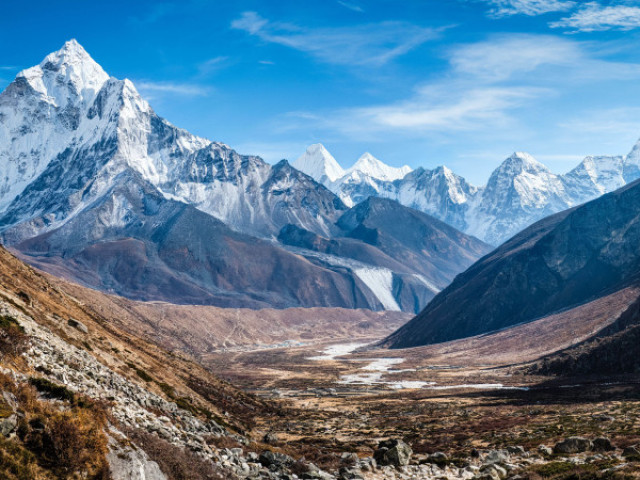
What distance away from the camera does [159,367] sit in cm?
6888

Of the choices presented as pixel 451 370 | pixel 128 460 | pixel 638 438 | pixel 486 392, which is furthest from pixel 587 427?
pixel 451 370

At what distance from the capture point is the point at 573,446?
45.1m

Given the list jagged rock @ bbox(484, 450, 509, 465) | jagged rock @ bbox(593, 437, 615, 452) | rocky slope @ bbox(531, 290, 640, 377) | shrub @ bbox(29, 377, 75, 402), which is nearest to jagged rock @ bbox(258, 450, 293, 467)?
shrub @ bbox(29, 377, 75, 402)

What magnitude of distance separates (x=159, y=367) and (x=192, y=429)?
30.5m

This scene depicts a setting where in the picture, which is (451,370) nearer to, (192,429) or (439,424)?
(439,424)

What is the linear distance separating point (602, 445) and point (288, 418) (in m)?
48.9

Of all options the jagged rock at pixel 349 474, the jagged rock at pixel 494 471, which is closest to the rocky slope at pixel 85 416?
the jagged rock at pixel 349 474

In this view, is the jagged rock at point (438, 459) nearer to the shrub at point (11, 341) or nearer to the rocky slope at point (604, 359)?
the shrub at point (11, 341)

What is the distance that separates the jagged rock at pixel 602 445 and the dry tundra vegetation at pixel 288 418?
0.32 meters

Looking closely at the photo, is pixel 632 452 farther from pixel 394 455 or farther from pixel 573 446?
pixel 394 455

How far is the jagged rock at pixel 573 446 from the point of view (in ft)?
146

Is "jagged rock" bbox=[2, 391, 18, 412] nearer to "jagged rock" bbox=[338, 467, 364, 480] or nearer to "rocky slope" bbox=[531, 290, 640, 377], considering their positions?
"jagged rock" bbox=[338, 467, 364, 480]

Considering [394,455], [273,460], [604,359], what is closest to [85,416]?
[273,460]

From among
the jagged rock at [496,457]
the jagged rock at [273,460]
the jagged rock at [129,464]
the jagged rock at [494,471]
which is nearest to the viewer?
the jagged rock at [129,464]
